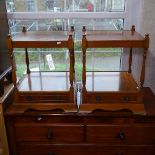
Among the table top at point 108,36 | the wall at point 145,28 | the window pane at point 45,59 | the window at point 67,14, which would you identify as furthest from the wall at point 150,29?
the window pane at point 45,59

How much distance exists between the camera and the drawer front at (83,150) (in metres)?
1.39

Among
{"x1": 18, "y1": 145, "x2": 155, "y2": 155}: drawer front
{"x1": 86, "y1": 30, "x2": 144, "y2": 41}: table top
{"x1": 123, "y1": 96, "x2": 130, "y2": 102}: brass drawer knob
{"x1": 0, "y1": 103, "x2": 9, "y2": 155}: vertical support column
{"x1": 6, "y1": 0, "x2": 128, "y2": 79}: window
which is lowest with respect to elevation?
{"x1": 18, "y1": 145, "x2": 155, "y2": 155}: drawer front

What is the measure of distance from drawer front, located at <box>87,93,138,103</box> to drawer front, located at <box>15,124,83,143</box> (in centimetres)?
19

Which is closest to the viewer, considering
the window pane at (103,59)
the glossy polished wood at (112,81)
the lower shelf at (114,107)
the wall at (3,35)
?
the glossy polished wood at (112,81)

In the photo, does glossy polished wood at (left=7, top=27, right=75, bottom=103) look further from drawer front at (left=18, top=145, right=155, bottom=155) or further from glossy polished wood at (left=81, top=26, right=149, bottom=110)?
drawer front at (left=18, top=145, right=155, bottom=155)

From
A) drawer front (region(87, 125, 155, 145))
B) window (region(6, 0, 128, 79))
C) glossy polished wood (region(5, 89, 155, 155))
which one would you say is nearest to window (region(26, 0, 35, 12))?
window (region(6, 0, 128, 79))

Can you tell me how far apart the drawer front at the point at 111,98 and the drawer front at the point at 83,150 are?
0.30 m

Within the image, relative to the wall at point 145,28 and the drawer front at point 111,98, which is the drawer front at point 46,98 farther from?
the wall at point 145,28

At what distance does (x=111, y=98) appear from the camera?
133 cm

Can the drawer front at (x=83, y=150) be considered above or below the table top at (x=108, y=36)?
below

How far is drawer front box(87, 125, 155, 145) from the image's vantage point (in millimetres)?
1337

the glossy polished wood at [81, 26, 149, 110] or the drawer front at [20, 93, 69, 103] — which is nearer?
the glossy polished wood at [81, 26, 149, 110]

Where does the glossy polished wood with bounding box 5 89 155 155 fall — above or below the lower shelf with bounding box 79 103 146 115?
below

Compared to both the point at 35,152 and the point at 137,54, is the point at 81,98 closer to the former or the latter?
the point at 35,152
